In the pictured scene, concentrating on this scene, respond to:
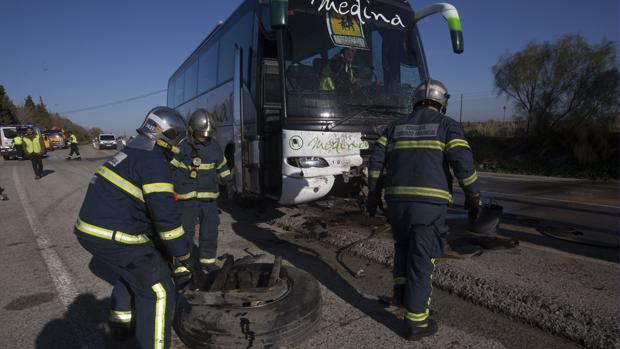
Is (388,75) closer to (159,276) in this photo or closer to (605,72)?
(159,276)

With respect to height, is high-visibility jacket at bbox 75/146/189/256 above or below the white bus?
below

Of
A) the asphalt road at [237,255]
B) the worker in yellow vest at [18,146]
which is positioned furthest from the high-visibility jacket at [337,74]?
the worker in yellow vest at [18,146]

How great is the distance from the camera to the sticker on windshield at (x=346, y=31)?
5215 millimetres

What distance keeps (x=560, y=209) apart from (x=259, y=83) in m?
6.17

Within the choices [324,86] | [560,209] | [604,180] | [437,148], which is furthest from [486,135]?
[437,148]

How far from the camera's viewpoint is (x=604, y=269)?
366cm

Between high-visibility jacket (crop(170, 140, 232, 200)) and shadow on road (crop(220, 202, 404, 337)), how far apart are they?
4.16 ft

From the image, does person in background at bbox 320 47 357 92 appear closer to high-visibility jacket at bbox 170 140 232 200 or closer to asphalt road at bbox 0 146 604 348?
high-visibility jacket at bbox 170 140 232 200

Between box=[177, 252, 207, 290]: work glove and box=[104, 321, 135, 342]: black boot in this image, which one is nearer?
box=[177, 252, 207, 290]: work glove

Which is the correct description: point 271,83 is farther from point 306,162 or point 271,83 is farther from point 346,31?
point 306,162

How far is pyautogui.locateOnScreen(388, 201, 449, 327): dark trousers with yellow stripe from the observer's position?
2.64 metres

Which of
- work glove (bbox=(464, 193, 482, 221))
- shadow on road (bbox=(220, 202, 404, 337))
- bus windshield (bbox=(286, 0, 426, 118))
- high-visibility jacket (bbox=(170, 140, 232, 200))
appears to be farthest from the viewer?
bus windshield (bbox=(286, 0, 426, 118))

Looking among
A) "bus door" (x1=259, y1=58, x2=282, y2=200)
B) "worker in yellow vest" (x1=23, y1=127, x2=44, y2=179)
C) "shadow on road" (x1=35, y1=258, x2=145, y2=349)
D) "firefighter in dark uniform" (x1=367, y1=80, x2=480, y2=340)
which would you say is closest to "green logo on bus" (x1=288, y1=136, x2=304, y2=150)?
"bus door" (x1=259, y1=58, x2=282, y2=200)

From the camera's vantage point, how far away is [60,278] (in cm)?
393
